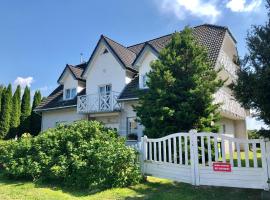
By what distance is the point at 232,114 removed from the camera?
755 inches

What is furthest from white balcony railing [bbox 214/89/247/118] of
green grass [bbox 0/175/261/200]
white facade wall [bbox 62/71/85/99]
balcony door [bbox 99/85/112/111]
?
white facade wall [bbox 62/71/85/99]

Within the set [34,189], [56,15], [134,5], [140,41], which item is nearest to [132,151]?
[34,189]

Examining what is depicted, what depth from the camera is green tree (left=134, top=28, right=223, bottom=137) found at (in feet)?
36.0

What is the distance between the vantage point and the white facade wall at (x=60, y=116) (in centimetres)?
2144

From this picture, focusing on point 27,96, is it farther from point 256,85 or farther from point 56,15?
point 256,85

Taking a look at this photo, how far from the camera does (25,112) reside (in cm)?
3075

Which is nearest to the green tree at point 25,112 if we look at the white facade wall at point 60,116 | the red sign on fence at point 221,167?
the white facade wall at point 60,116

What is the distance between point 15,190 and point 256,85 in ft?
26.6

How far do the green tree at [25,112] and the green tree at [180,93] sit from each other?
21.8m

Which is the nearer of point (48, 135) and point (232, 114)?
point (48, 135)

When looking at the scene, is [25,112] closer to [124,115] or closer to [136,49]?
[136,49]

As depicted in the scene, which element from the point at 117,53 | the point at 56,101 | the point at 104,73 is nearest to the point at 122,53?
the point at 117,53

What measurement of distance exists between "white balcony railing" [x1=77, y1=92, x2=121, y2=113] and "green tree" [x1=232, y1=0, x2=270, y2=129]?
11898 mm

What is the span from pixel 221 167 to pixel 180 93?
14.3ft
